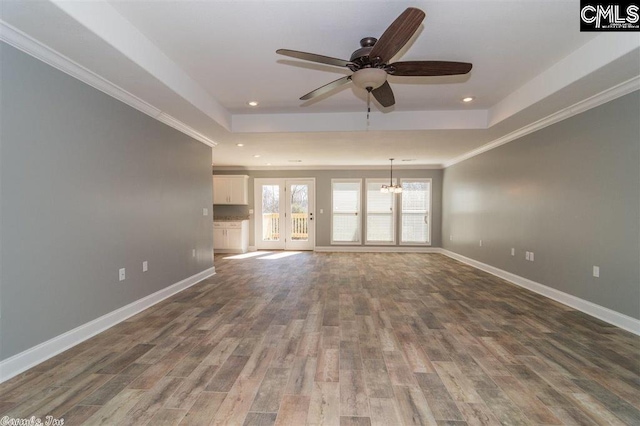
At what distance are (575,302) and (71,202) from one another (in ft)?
17.7

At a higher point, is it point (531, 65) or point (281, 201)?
point (531, 65)

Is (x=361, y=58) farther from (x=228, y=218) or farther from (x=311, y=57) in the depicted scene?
(x=228, y=218)

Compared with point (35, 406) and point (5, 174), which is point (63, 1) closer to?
point (5, 174)

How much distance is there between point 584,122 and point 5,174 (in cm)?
544

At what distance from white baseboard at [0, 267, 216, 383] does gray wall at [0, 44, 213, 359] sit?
53 millimetres

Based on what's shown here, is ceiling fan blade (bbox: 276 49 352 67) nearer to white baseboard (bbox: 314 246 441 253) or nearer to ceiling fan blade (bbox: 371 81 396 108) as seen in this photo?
ceiling fan blade (bbox: 371 81 396 108)

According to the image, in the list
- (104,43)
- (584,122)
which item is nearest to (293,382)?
→ (104,43)

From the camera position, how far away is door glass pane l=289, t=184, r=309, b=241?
27.7 feet

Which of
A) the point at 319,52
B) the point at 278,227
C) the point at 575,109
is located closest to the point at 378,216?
the point at 278,227

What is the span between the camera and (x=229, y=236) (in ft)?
26.2

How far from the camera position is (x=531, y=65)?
9.57 feet

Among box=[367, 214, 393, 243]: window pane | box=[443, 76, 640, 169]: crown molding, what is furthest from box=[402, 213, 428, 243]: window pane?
box=[443, 76, 640, 169]: crown molding

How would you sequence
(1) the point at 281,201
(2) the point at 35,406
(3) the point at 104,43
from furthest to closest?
1. (1) the point at 281,201
2. (3) the point at 104,43
3. (2) the point at 35,406

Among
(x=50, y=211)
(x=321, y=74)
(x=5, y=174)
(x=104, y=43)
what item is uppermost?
(x=321, y=74)
